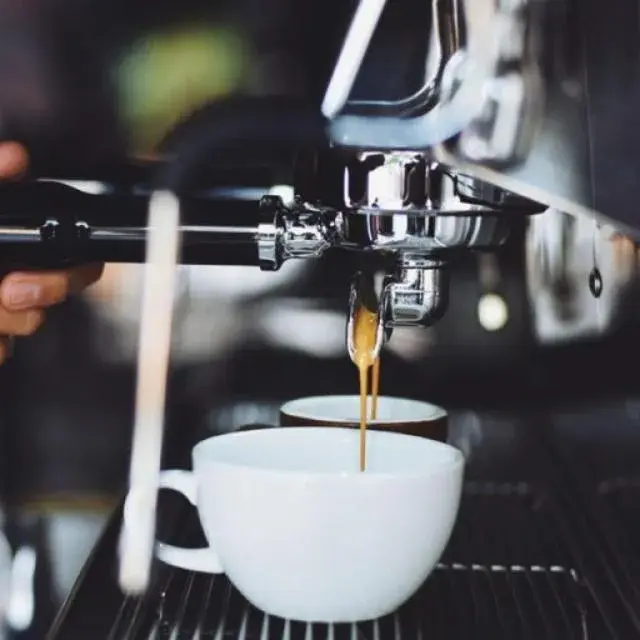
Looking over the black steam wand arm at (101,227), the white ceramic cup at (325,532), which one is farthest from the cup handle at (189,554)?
the black steam wand arm at (101,227)

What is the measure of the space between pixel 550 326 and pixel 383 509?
11.4 inches

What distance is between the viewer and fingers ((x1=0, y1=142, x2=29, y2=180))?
65cm

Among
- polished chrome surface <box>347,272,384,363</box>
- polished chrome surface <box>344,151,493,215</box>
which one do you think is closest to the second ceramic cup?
polished chrome surface <box>347,272,384,363</box>

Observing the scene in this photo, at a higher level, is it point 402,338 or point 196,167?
point 196,167

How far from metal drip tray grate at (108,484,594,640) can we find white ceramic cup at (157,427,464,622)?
0.04ft

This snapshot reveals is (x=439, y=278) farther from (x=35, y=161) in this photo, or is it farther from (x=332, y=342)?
(x=35, y=161)

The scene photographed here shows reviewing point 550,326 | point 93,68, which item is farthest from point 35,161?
point 550,326

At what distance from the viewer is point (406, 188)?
Result: 19.4 inches

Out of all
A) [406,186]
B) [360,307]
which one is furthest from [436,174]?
[360,307]

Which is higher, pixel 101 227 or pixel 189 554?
pixel 101 227

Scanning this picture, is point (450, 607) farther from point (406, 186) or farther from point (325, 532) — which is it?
point (406, 186)

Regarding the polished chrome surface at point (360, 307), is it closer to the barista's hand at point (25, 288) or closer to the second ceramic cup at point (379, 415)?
the second ceramic cup at point (379, 415)

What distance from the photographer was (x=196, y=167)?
677 mm

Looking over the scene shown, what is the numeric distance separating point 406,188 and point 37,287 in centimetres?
24
